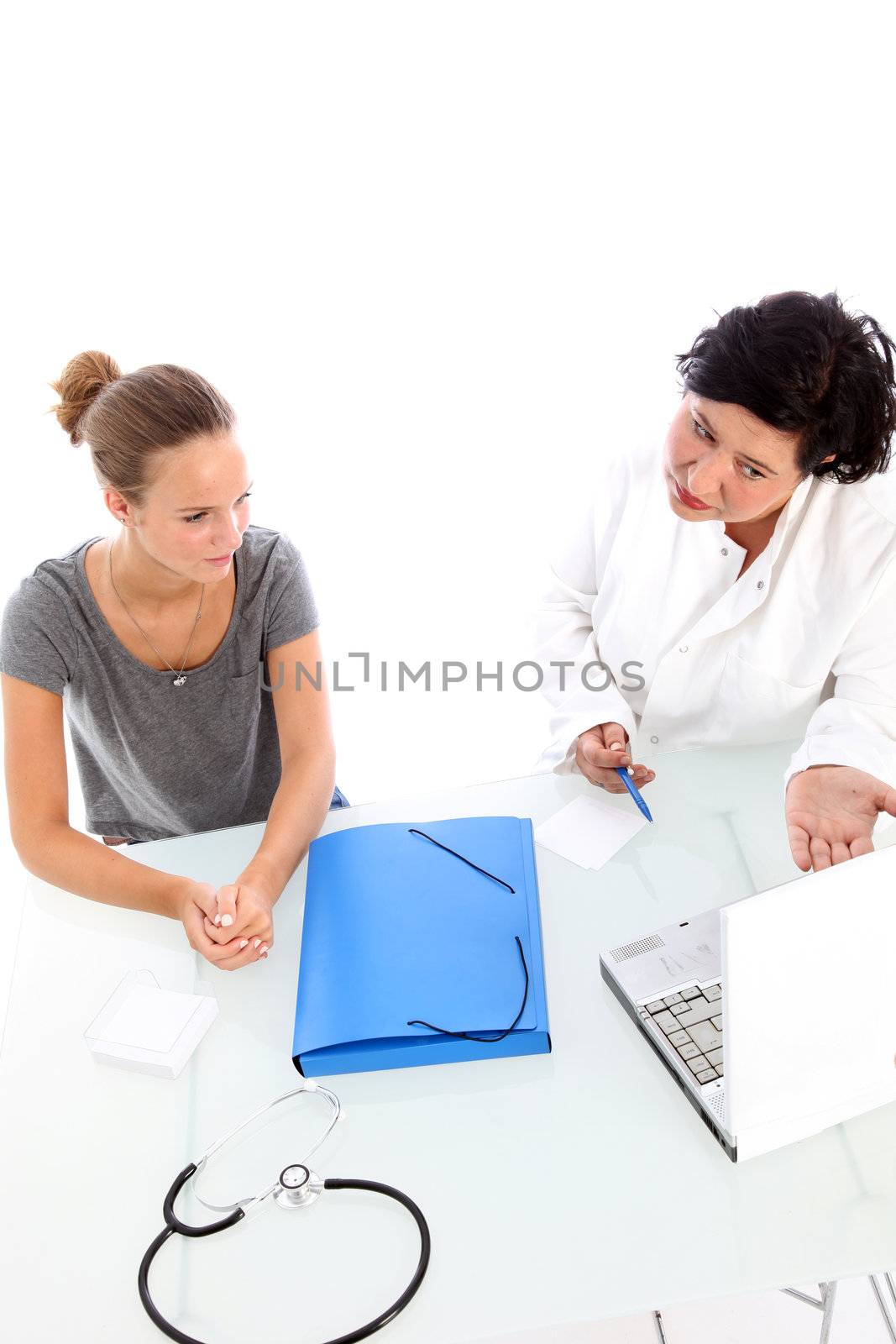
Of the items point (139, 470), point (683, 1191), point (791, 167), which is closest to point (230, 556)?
point (139, 470)

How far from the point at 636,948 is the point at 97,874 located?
625 millimetres

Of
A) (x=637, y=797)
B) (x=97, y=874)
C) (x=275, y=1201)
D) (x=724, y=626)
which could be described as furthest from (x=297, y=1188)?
(x=724, y=626)

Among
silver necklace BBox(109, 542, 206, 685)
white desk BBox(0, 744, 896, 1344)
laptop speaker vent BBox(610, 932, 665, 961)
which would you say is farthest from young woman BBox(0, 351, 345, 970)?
laptop speaker vent BBox(610, 932, 665, 961)

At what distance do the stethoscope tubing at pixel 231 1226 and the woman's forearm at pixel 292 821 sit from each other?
0.34 m

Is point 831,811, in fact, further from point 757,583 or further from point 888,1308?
point 888,1308

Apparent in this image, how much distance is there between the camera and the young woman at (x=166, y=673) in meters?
1.21

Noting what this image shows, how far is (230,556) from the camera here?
1.31 meters

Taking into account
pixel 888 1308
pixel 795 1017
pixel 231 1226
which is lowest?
pixel 888 1308

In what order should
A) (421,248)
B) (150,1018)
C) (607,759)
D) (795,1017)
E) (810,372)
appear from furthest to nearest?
(421,248) → (607,759) → (810,372) → (150,1018) → (795,1017)

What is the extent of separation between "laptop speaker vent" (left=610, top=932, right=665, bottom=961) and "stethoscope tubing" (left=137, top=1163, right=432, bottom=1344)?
0.31 m

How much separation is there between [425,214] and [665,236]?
55cm

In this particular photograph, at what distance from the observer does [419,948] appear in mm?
1049

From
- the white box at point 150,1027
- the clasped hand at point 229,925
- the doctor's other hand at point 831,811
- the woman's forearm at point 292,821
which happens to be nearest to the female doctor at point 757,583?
the doctor's other hand at point 831,811

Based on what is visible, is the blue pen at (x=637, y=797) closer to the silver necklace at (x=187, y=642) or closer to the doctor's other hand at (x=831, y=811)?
the doctor's other hand at (x=831, y=811)
